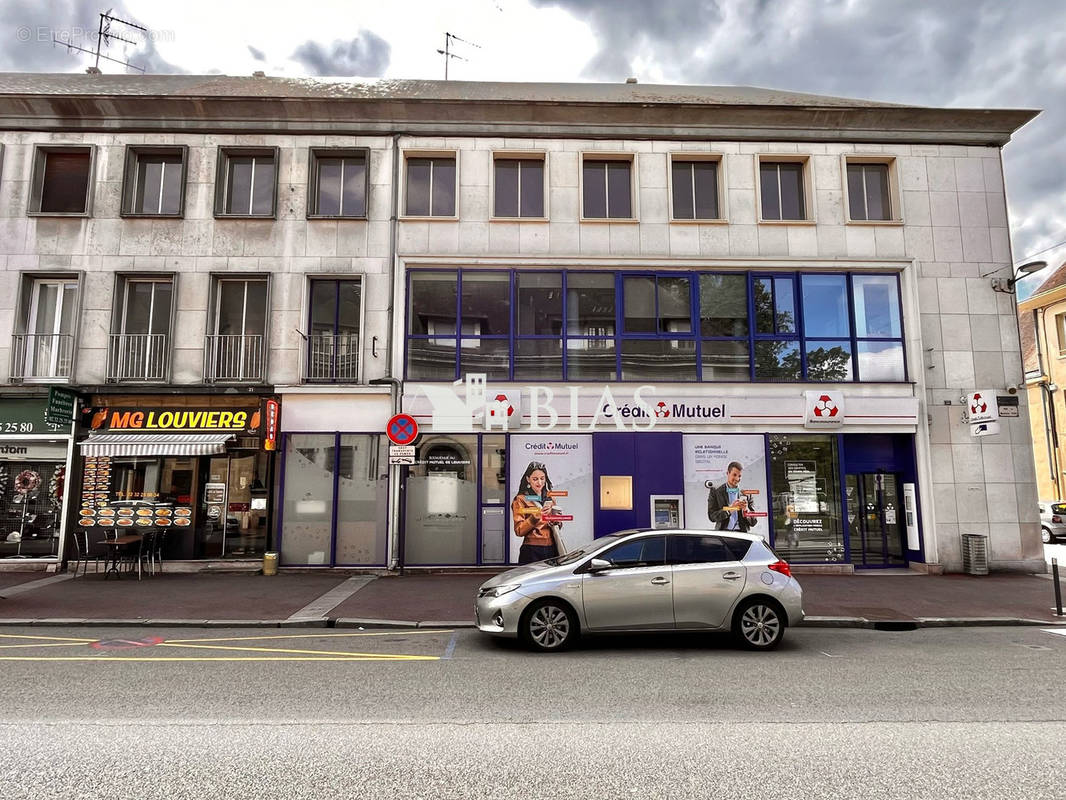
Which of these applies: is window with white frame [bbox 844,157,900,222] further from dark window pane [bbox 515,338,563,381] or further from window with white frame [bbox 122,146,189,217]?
window with white frame [bbox 122,146,189,217]

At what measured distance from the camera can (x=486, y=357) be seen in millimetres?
15188

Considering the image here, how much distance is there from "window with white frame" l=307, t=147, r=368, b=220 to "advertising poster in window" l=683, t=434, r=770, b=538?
10005 mm

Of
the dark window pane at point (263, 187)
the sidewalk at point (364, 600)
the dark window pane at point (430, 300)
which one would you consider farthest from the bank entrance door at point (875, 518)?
the dark window pane at point (263, 187)

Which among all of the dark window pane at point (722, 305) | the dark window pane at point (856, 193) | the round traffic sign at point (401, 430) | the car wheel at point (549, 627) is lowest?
the car wheel at point (549, 627)

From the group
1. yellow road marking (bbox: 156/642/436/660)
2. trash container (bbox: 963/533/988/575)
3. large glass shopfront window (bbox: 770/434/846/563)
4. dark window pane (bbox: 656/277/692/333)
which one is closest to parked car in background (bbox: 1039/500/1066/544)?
trash container (bbox: 963/533/988/575)

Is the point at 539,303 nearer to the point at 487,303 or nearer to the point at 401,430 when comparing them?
the point at 487,303

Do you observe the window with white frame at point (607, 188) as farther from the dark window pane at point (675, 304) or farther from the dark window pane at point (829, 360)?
the dark window pane at point (829, 360)

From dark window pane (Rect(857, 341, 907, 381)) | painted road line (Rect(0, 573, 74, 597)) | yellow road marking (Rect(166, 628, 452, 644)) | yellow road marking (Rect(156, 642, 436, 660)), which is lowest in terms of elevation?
yellow road marking (Rect(166, 628, 452, 644))

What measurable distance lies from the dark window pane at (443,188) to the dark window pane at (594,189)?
3.27 meters

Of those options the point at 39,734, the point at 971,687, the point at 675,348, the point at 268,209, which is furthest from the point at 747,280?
the point at 39,734

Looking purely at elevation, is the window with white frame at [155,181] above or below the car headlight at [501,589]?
above

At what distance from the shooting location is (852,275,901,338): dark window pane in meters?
15.5

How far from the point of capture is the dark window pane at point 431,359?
Result: 15.1 meters

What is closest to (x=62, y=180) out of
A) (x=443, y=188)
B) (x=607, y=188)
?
(x=443, y=188)
